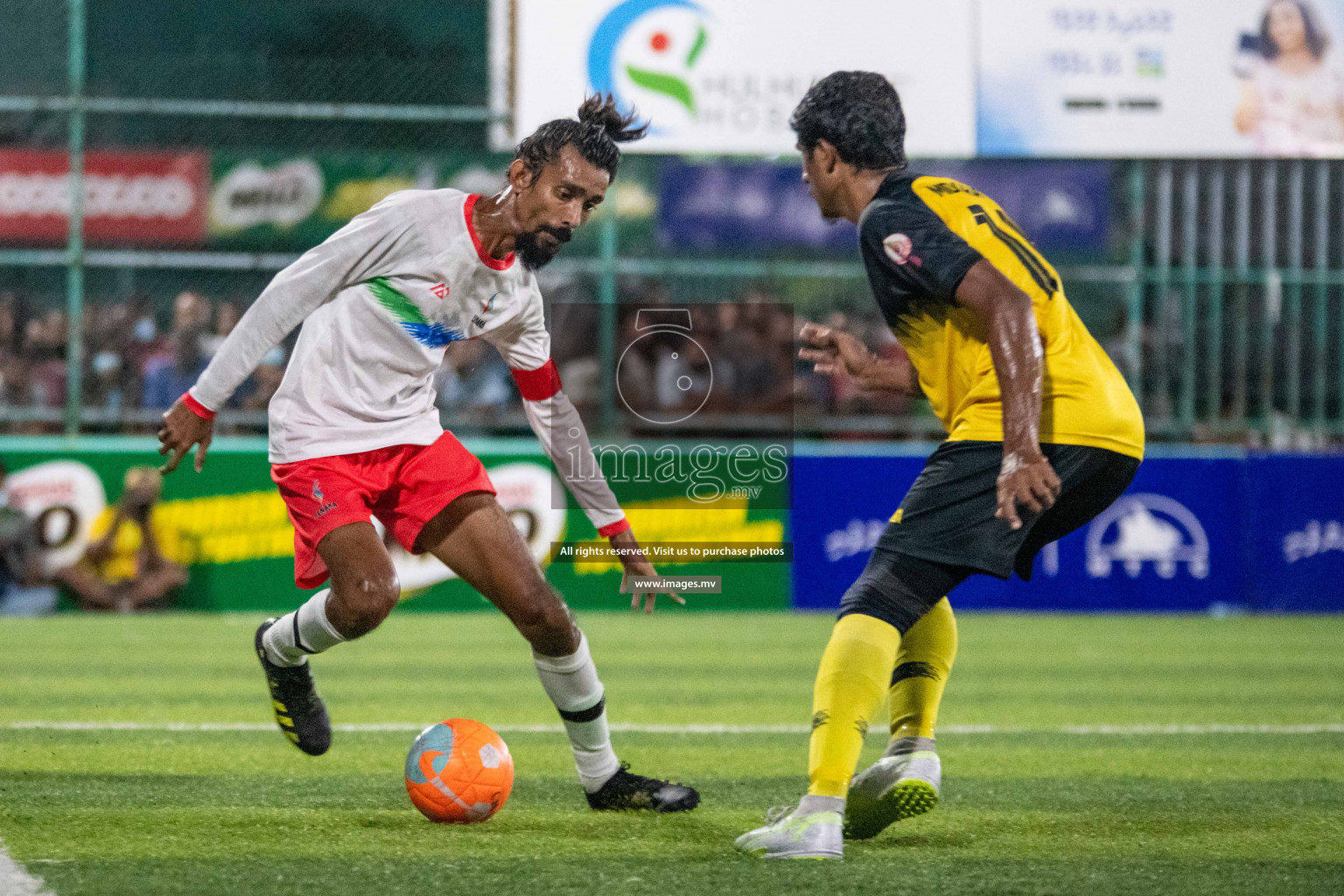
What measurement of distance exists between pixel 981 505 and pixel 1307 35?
13244mm

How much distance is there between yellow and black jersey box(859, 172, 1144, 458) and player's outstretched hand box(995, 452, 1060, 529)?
0.23 m

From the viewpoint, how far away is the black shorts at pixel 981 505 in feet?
14.1

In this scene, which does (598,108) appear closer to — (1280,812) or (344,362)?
(344,362)

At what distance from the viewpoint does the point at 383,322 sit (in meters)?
5.05

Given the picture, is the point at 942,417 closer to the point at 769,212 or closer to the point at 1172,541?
the point at 769,212

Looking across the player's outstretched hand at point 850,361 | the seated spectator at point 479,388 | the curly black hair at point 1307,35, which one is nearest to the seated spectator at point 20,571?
the seated spectator at point 479,388

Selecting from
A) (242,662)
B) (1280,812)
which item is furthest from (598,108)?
(242,662)

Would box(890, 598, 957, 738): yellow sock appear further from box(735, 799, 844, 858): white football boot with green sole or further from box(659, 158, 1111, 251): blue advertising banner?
box(659, 158, 1111, 251): blue advertising banner

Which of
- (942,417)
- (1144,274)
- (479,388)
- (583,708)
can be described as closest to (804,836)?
(583,708)

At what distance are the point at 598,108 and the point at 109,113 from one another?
31.7 feet

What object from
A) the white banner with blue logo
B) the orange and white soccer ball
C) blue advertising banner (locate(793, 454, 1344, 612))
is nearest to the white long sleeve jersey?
the orange and white soccer ball

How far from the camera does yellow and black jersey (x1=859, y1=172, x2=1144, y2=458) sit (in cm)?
429

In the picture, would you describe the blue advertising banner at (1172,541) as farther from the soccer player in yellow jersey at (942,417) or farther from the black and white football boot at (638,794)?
the soccer player in yellow jersey at (942,417)

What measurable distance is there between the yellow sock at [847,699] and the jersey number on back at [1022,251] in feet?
3.36
